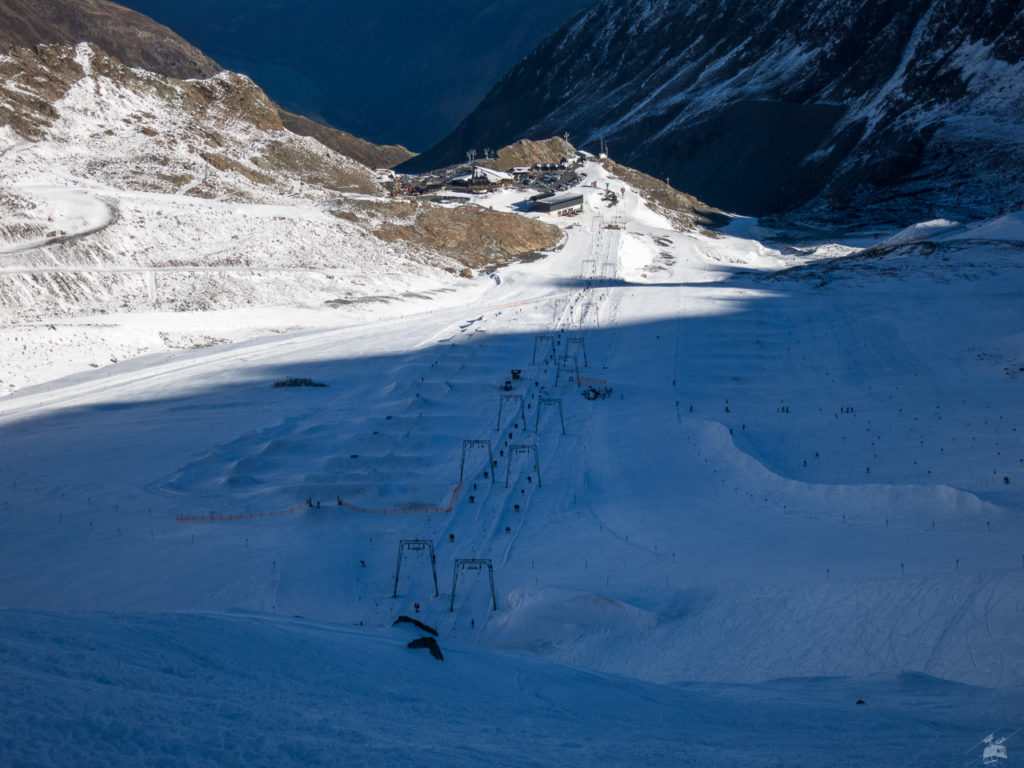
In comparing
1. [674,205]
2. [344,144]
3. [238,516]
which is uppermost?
[344,144]

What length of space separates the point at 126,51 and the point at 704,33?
120 meters

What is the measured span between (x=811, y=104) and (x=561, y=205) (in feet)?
146

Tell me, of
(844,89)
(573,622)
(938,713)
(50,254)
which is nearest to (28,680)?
(573,622)

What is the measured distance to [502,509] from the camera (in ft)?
84.6

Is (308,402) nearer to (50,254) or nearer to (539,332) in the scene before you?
(539,332)

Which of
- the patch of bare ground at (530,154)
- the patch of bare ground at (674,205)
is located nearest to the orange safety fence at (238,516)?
the patch of bare ground at (674,205)

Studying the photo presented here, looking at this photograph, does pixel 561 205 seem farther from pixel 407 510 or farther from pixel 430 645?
pixel 430 645

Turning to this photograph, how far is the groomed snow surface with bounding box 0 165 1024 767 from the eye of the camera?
38.6ft

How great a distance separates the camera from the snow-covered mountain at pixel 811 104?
88.6m

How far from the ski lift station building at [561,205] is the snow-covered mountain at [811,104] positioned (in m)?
27.7

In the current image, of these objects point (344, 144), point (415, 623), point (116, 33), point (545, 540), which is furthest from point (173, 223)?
point (116, 33)

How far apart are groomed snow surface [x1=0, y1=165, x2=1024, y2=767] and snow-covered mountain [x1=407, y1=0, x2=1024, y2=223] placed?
4558 cm

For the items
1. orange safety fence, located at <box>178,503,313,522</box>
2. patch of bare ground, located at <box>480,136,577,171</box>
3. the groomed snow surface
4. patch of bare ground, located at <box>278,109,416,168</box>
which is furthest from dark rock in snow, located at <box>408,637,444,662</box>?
patch of bare ground, located at <box>278,109,416,168</box>

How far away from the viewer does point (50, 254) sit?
4916 centimetres
